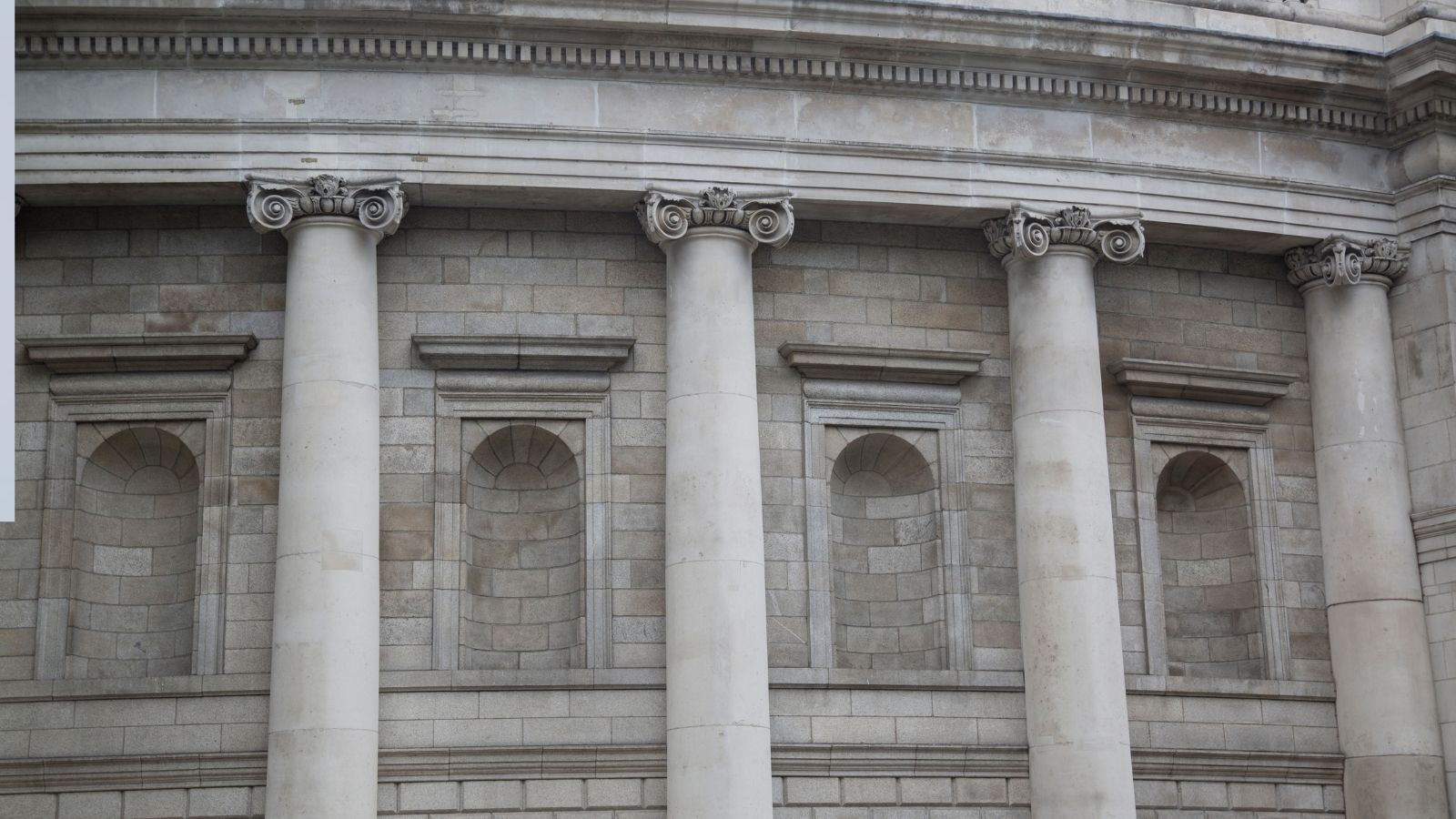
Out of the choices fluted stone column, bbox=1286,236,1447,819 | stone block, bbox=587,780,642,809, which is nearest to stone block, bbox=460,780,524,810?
stone block, bbox=587,780,642,809

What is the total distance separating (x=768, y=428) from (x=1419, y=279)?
28.3ft

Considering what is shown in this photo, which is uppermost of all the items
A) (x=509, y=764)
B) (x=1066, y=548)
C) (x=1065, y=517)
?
(x=1065, y=517)

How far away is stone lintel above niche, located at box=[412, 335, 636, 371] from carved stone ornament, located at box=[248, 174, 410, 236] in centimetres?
159

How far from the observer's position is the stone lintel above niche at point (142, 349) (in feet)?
79.5

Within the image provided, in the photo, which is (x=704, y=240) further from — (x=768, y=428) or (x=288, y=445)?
(x=288, y=445)

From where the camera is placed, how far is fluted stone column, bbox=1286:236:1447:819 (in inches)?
1009

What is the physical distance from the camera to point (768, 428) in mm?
25172

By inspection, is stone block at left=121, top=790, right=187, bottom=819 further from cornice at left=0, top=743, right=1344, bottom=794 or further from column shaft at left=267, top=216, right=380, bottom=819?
column shaft at left=267, top=216, right=380, bottom=819

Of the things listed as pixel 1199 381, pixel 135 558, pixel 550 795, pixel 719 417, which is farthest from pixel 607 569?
pixel 1199 381

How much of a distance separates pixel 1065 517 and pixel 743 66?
639 centimetres

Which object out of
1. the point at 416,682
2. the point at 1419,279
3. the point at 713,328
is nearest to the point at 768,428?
the point at 713,328

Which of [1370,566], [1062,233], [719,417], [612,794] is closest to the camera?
[612,794]

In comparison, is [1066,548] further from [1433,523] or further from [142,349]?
[142,349]

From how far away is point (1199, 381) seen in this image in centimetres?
2652
